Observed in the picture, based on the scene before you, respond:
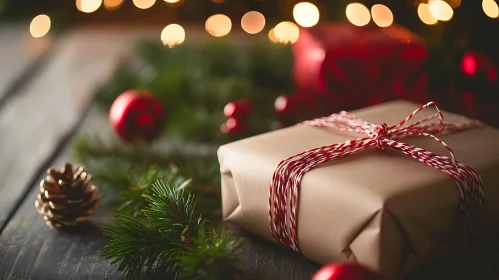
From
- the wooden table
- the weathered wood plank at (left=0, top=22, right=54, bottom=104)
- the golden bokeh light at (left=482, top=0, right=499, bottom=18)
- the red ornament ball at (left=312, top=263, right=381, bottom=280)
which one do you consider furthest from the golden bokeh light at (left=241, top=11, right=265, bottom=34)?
the red ornament ball at (left=312, top=263, right=381, bottom=280)

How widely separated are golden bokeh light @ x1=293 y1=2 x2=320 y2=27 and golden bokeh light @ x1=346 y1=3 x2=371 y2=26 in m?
0.20

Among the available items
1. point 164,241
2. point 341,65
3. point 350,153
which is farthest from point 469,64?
point 164,241

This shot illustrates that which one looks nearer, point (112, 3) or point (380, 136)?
point (380, 136)

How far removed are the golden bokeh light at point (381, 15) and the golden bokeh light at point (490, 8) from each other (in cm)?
31

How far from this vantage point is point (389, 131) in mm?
865

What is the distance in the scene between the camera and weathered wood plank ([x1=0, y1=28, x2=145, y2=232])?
3.73 feet

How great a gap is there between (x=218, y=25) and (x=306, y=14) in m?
0.34

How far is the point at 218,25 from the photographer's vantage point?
2080mm

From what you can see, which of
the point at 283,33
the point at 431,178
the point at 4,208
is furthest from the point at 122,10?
the point at 431,178

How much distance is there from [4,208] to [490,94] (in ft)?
3.07

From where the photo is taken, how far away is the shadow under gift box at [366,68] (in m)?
1.24

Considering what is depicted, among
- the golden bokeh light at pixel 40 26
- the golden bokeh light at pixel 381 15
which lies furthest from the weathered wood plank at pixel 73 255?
the golden bokeh light at pixel 40 26

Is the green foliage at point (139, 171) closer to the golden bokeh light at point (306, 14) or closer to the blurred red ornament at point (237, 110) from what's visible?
the blurred red ornament at point (237, 110)

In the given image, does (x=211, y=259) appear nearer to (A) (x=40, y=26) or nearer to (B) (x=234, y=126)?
(B) (x=234, y=126)
